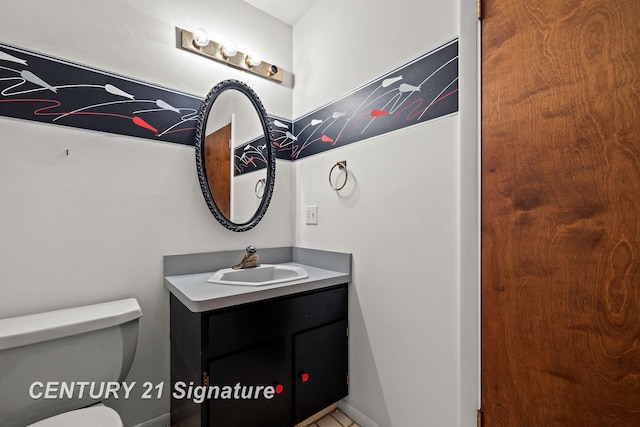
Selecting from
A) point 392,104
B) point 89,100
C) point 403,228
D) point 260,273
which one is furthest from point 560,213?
point 89,100

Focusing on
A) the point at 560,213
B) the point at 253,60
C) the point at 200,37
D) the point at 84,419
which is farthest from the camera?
the point at 253,60

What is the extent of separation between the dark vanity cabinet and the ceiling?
6.06 feet

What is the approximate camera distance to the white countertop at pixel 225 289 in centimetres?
121

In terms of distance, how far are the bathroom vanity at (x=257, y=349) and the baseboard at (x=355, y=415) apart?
0.09 metres

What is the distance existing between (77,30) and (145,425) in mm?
1972

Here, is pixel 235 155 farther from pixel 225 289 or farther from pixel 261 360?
pixel 261 360

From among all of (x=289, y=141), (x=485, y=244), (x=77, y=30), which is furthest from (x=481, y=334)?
(x=77, y=30)

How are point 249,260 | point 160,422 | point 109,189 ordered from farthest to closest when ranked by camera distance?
point 249,260, point 160,422, point 109,189

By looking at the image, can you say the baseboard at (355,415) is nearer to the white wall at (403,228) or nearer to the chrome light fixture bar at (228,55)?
the white wall at (403,228)

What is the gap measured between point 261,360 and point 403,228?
2.99 ft

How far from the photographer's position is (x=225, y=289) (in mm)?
1345

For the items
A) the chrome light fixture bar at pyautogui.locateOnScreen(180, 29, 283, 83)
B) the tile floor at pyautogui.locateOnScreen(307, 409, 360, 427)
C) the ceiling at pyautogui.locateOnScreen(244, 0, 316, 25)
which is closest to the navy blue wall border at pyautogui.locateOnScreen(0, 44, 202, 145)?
the chrome light fixture bar at pyautogui.locateOnScreen(180, 29, 283, 83)

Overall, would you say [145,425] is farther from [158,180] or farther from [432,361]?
[432,361]

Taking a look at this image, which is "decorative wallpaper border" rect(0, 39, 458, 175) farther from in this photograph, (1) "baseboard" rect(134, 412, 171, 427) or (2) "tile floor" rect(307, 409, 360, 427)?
(2) "tile floor" rect(307, 409, 360, 427)
